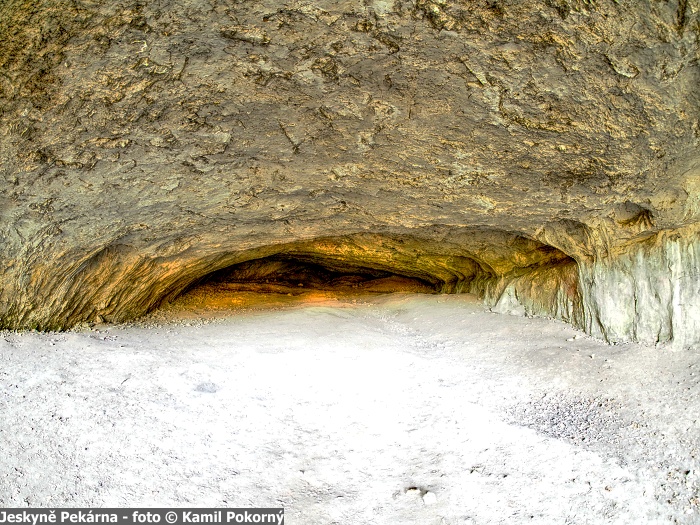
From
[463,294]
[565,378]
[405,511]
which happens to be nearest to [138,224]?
[405,511]

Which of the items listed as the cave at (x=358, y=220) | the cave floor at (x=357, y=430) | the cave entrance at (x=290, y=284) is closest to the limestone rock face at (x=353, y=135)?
the cave at (x=358, y=220)

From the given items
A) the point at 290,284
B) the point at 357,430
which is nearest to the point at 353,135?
the point at 357,430

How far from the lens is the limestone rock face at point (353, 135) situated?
10.1 feet

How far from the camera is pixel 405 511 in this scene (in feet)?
8.86

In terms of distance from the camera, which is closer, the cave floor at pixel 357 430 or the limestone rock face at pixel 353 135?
the cave floor at pixel 357 430

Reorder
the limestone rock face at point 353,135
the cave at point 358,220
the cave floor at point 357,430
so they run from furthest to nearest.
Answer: the limestone rock face at point 353,135
the cave at point 358,220
the cave floor at point 357,430

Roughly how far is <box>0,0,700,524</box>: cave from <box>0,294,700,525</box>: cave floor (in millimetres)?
26

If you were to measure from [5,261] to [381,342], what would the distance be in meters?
5.07

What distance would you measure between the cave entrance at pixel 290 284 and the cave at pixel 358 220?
14.7ft

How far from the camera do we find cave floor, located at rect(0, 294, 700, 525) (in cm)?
269

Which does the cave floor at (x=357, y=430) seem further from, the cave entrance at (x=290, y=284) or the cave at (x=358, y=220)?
the cave entrance at (x=290, y=284)

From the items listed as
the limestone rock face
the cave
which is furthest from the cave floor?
the limestone rock face

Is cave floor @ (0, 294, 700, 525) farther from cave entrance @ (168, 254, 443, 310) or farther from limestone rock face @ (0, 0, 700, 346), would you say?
cave entrance @ (168, 254, 443, 310)

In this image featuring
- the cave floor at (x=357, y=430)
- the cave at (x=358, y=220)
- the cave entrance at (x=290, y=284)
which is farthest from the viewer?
the cave entrance at (x=290, y=284)
